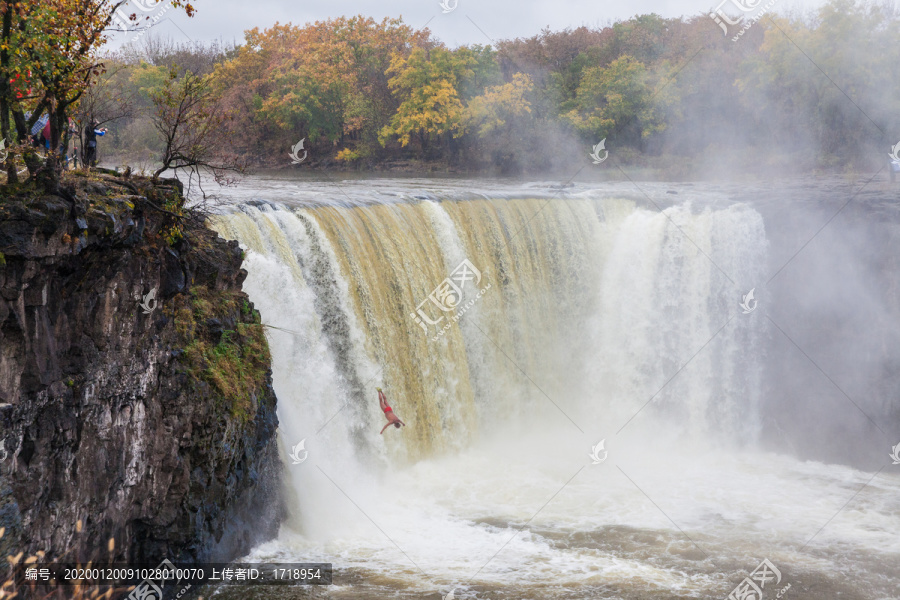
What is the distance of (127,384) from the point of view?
9.01 meters

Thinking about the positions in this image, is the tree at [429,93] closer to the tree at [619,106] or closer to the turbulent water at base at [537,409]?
the tree at [619,106]

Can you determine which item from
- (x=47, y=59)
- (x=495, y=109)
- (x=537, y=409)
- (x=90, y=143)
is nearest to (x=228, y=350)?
(x=90, y=143)

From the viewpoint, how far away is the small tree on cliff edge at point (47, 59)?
7.66 m

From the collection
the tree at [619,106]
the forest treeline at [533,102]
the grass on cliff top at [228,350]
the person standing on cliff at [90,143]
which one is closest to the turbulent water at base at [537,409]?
the grass on cliff top at [228,350]

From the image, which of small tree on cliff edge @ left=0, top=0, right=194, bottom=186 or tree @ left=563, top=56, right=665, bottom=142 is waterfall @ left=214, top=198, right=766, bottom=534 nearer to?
small tree on cliff edge @ left=0, top=0, right=194, bottom=186

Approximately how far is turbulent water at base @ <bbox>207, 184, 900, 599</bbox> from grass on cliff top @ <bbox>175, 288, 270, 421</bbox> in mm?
1260

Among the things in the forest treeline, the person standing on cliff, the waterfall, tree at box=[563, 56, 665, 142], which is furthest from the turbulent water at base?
tree at box=[563, 56, 665, 142]

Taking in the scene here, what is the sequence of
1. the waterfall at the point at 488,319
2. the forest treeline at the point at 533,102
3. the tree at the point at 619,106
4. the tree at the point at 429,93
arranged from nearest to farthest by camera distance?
the waterfall at the point at 488,319
the forest treeline at the point at 533,102
the tree at the point at 429,93
the tree at the point at 619,106

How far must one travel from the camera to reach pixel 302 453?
12.7 metres

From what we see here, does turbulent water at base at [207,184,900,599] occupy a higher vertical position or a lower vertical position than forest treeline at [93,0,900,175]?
lower

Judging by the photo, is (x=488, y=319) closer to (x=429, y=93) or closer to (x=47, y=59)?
(x=47, y=59)

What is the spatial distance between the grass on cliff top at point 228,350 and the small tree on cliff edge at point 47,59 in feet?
9.01

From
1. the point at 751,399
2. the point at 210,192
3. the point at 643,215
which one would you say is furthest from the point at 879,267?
the point at 210,192

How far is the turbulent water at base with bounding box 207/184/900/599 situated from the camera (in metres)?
11.5
